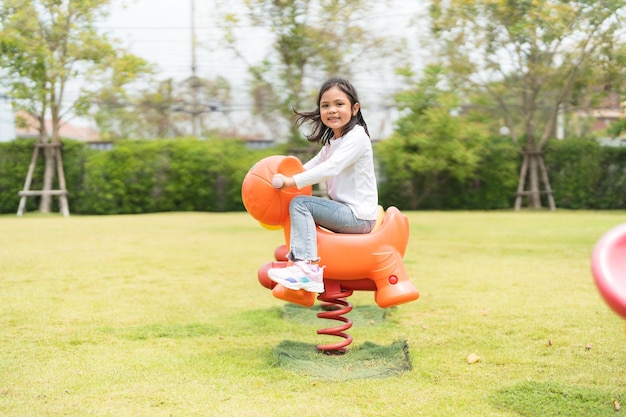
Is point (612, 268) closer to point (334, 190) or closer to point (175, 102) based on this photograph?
point (334, 190)

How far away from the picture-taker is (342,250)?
3.96m

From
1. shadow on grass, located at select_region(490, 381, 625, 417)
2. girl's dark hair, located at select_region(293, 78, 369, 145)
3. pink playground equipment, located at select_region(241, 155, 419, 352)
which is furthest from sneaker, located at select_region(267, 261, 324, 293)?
shadow on grass, located at select_region(490, 381, 625, 417)

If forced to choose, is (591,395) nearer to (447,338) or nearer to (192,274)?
(447,338)

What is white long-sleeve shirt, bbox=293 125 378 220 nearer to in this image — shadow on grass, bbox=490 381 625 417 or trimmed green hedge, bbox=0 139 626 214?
shadow on grass, bbox=490 381 625 417

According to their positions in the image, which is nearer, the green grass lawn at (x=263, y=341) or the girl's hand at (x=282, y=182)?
the green grass lawn at (x=263, y=341)

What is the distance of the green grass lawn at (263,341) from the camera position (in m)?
3.23

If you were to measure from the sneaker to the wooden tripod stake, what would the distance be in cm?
1812

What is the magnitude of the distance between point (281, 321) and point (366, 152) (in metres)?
1.76

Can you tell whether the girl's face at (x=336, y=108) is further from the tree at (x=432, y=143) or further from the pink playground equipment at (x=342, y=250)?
the tree at (x=432, y=143)

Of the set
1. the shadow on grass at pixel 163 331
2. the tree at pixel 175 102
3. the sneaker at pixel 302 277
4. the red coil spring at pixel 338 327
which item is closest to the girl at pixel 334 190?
the sneaker at pixel 302 277

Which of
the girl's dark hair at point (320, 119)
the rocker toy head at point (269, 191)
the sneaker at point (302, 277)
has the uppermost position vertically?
the girl's dark hair at point (320, 119)

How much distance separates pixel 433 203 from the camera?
76.1 ft

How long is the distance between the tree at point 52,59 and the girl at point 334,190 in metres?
17.4

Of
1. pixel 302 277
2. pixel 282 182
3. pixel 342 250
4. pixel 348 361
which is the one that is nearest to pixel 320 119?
pixel 282 182
